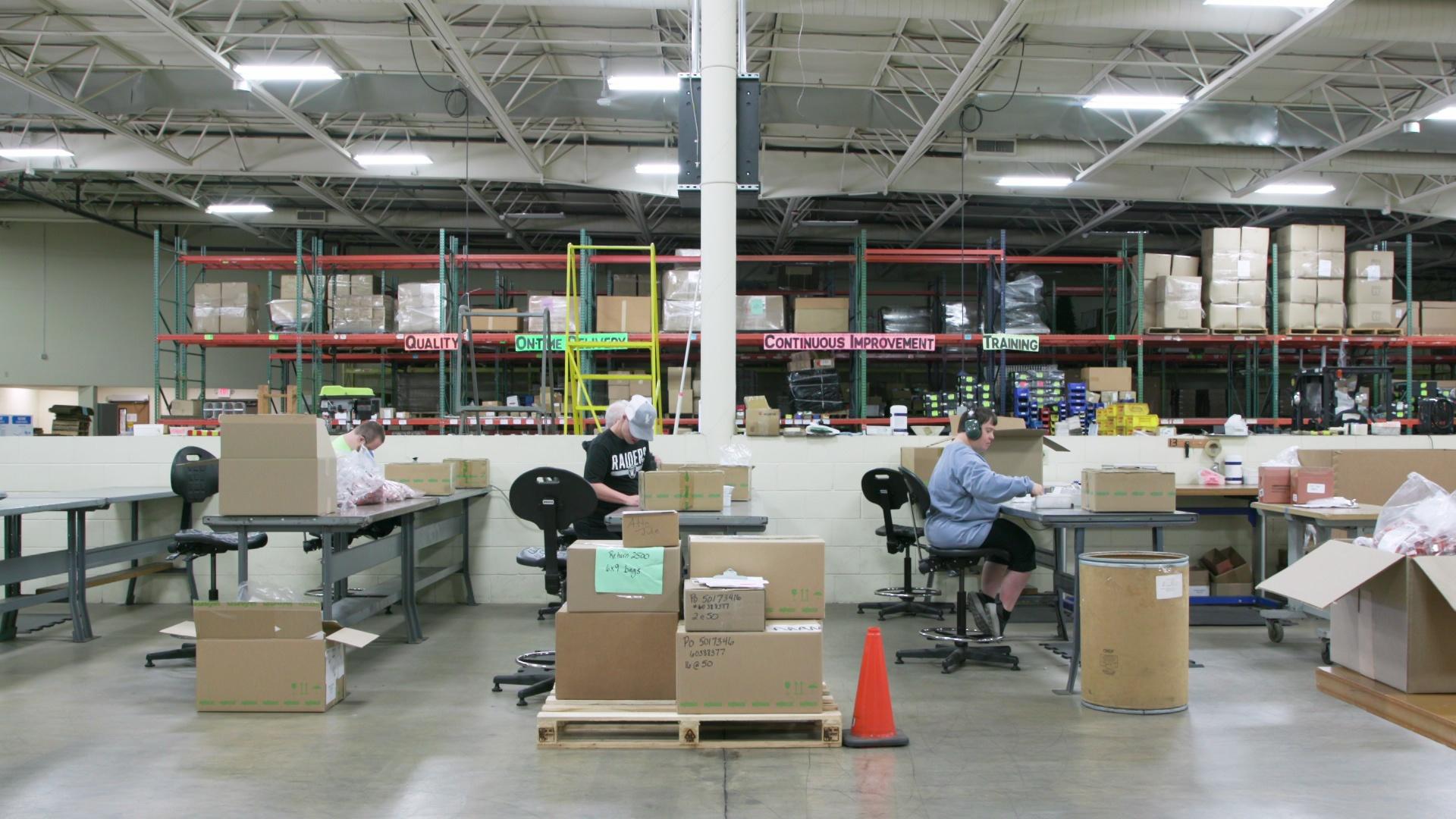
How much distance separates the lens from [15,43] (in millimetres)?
10266

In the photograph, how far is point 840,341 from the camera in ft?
37.4

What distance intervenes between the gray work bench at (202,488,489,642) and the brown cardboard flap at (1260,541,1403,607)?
408 centimetres

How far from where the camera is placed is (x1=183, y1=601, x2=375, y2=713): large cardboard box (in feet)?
14.0

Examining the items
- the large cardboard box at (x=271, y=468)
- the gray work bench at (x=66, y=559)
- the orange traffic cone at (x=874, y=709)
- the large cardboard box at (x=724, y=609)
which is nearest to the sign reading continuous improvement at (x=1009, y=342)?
the orange traffic cone at (x=874, y=709)

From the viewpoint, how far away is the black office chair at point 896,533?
6477 millimetres

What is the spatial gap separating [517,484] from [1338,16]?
855 centimetres

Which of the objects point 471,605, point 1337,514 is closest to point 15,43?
point 471,605

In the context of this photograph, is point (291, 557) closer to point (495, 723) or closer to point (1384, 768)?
point (495, 723)

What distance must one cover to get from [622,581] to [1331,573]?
9.21ft

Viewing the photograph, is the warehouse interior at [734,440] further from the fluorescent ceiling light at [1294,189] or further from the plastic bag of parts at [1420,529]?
the fluorescent ceiling light at [1294,189]

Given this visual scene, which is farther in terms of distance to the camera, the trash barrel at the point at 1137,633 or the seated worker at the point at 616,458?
the seated worker at the point at 616,458

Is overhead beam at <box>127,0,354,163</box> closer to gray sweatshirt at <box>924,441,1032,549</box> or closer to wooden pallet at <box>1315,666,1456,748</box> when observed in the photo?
gray sweatshirt at <box>924,441,1032,549</box>

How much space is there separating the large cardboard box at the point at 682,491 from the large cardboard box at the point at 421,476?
2342 mm

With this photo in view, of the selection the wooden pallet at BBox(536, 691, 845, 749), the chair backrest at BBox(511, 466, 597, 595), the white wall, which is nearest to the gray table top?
the chair backrest at BBox(511, 466, 597, 595)
